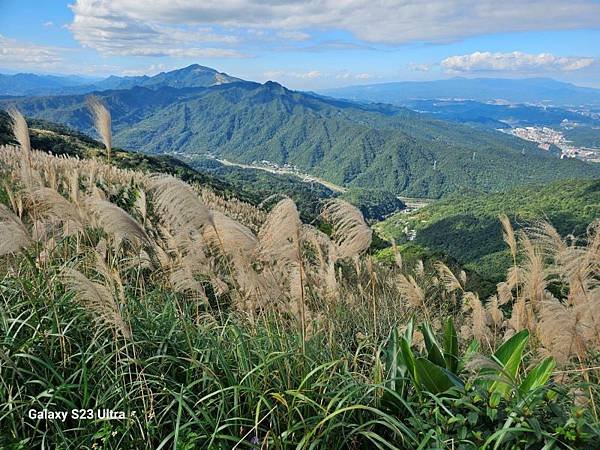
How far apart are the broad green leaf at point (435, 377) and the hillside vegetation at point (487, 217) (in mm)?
37992

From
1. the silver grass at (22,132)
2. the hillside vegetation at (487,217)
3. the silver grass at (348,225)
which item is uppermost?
the silver grass at (22,132)

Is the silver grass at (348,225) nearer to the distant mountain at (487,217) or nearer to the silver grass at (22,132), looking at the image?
the silver grass at (22,132)

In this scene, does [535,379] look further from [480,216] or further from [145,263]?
[480,216]

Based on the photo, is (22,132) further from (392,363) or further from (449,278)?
(449,278)

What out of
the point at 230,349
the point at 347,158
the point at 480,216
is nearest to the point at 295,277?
the point at 230,349

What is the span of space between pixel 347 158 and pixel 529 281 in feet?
637

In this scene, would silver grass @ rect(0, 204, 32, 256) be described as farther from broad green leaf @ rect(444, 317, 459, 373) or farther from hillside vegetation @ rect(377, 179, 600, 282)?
hillside vegetation @ rect(377, 179, 600, 282)

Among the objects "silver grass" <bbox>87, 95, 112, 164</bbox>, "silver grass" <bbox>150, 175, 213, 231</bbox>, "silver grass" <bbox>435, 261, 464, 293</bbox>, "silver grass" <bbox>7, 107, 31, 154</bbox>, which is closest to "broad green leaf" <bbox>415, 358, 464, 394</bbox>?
"silver grass" <bbox>150, 175, 213, 231</bbox>

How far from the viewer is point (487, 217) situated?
6825 cm

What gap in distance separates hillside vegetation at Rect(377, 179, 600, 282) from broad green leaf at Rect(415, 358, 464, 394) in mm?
37992

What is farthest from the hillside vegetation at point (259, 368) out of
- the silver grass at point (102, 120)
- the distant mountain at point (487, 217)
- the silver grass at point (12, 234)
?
the distant mountain at point (487, 217)

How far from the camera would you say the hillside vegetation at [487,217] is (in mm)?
50244

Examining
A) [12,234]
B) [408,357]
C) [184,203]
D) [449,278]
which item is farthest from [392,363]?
[449,278]

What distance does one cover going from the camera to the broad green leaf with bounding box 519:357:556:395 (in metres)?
1.97
